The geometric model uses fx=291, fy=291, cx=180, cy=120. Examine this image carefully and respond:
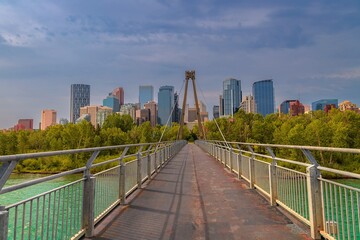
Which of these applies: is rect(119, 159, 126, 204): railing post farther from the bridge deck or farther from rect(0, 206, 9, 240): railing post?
rect(0, 206, 9, 240): railing post

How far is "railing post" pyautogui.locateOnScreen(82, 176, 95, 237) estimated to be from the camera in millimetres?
4289

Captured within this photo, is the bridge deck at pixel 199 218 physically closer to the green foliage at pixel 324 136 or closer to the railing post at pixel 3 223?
the railing post at pixel 3 223

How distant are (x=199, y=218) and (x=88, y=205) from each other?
2029 millimetres

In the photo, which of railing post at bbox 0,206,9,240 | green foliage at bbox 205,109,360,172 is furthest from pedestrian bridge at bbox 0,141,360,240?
green foliage at bbox 205,109,360,172

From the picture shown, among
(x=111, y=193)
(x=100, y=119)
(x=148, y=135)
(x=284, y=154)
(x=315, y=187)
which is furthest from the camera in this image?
(x=100, y=119)

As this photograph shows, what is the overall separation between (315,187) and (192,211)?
8.27 feet

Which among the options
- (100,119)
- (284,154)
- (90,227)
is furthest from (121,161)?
(100,119)

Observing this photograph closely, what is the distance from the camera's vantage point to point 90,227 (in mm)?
4293

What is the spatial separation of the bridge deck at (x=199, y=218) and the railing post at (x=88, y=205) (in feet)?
0.58

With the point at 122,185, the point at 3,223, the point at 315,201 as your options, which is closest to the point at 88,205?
the point at 3,223

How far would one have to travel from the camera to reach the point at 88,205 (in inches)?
172

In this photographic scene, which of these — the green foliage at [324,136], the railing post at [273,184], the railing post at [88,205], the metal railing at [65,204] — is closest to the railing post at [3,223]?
the metal railing at [65,204]

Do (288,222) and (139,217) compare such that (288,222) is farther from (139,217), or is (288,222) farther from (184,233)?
(139,217)

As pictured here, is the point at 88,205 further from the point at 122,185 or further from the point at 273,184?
the point at 273,184
